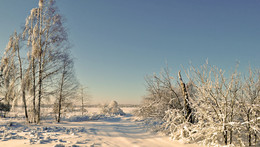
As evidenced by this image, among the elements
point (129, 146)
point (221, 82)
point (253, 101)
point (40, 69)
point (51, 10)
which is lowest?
point (129, 146)

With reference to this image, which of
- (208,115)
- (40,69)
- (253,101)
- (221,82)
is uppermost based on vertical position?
(40,69)

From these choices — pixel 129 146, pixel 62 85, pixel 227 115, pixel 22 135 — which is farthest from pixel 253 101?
pixel 62 85

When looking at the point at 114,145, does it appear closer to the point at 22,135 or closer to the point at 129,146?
the point at 129,146

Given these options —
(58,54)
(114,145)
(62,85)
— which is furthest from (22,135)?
(62,85)

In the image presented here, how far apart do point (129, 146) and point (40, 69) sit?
6.91m

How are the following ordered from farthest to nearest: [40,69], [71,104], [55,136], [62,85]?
1. [71,104]
2. [62,85]
3. [40,69]
4. [55,136]

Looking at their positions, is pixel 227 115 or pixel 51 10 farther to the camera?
pixel 51 10

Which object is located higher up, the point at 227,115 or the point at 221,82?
the point at 221,82

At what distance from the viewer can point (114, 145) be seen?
525cm

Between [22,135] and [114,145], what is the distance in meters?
3.30

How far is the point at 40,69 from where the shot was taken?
9211 mm

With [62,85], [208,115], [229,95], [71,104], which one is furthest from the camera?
[71,104]

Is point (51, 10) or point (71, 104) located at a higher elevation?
point (51, 10)

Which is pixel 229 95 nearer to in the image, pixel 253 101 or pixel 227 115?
pixel 227 115
